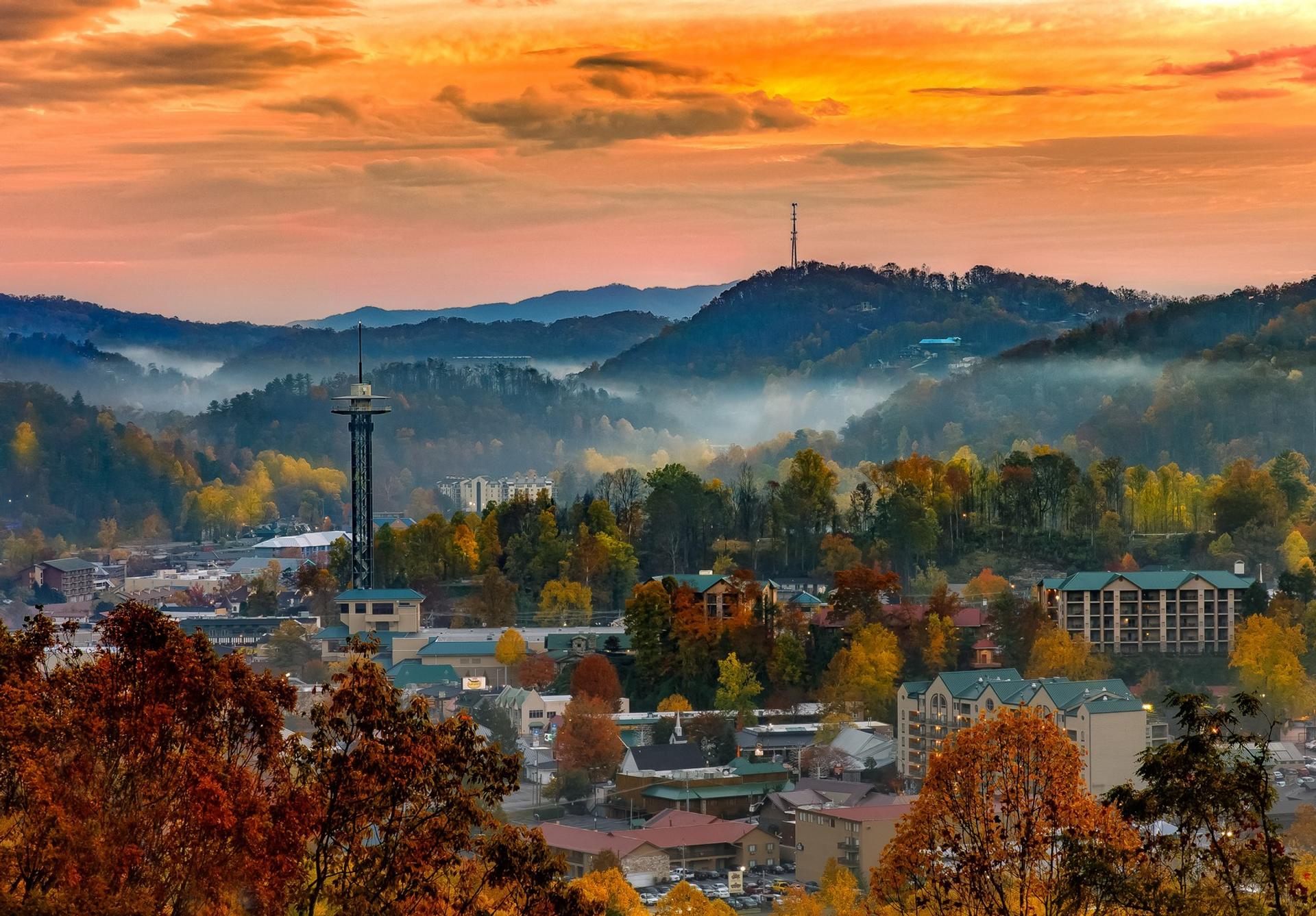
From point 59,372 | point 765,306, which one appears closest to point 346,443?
point 59,372

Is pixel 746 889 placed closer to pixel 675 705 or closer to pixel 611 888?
pixel 611 888

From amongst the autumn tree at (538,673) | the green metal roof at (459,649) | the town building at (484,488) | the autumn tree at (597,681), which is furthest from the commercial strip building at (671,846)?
the town building at (484,488)

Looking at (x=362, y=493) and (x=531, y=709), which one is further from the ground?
(x=362, y=493)

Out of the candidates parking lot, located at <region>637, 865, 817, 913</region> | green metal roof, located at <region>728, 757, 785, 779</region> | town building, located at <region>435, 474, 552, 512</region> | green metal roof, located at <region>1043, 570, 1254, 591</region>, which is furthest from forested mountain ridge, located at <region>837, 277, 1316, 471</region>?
parking lot, located at <region>637, 865, 817, 913</region>

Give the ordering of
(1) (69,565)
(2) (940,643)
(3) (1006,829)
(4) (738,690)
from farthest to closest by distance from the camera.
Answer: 1. (1) (69,565)
2. (2) (940,643)
3. (4) (738,690)
4. (3) (1006,829)

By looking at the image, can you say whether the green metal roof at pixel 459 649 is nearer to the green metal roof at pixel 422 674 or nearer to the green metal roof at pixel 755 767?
the green metal roof at pixel 422 674

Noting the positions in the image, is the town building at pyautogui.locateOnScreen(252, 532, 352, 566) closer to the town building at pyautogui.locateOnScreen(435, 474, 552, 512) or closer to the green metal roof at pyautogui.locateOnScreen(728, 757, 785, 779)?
the town building at pyautogui.locateOnScreen(435, 474, 552, 512)

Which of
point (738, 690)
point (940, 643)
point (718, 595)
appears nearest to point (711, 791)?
point (738, 690)
